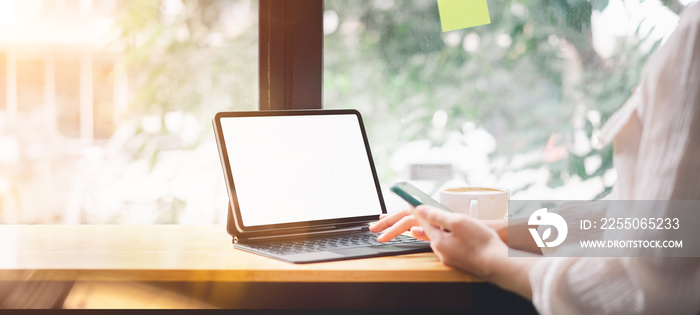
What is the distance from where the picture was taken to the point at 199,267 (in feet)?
2.79

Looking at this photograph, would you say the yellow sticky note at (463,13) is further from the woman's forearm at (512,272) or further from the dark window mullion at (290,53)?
the woman's forearm at (512,272)

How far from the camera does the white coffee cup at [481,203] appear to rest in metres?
1.13

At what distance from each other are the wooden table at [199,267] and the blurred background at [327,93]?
33 cm

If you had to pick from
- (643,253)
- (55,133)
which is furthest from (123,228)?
(643,253)

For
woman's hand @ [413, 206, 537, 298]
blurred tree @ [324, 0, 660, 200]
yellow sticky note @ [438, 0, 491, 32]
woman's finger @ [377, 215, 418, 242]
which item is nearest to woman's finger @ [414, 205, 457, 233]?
woman's hand @ [413, 206, 537, 298]

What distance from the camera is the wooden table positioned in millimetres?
834

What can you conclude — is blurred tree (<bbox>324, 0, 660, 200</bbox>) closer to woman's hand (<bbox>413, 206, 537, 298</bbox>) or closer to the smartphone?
the smartphone

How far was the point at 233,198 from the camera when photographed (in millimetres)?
1050

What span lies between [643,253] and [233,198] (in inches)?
26.2

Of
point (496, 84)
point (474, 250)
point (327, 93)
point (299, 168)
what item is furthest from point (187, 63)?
point (474, 250)

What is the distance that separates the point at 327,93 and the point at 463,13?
37 centimetres

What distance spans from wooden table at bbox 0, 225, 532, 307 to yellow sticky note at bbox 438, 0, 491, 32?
64 cm

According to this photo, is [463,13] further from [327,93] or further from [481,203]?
[481,203]

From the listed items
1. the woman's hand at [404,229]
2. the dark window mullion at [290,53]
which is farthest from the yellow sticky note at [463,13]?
the woman's hand at [404,229]
